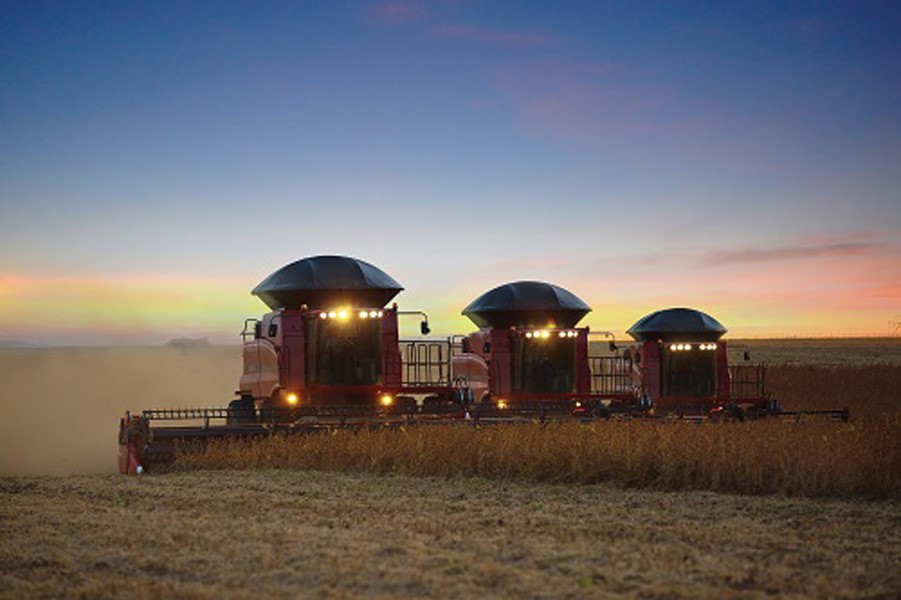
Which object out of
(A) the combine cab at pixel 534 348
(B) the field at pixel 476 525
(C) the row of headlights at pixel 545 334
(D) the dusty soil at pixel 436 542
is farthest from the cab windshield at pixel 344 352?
(D) the dusty soil at pixel 436 542

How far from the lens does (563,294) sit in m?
28.2

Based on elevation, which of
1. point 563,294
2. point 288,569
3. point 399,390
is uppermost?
point 563,294

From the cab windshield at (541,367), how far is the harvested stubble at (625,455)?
26.0ft

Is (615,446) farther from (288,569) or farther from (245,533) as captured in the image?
(288,569)

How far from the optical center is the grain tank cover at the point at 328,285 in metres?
23.7

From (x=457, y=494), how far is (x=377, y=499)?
3.77 ft

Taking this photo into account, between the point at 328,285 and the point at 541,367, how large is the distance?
682cm

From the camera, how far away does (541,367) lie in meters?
27.8

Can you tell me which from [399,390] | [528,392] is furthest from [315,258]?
[528,392]

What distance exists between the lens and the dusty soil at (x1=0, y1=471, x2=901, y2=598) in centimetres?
872

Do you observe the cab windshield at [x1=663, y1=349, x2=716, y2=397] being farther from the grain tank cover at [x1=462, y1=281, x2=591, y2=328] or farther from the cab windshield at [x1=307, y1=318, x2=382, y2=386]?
the cab windshield at [x1=307, y1=318, x2=382, y2=386]

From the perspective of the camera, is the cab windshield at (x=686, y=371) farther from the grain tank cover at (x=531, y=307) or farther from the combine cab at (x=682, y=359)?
the grain tank cover at (x=531, y=307)

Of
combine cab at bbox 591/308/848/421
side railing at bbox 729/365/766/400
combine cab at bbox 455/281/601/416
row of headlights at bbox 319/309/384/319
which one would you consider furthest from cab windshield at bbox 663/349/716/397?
row of headlights at bbox 319/309/384/319

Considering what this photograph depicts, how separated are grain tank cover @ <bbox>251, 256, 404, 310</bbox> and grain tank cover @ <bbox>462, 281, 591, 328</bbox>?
14.1ft
